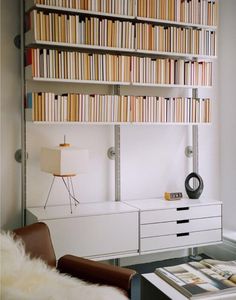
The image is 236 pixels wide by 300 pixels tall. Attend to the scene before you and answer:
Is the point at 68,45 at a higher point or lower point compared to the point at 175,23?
lower

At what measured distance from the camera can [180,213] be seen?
3559mm

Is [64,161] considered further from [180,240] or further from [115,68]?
[180,240]

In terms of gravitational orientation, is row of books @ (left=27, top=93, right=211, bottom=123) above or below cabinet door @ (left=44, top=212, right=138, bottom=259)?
above

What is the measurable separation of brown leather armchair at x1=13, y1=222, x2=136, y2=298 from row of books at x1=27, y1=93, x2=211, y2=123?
0.98m

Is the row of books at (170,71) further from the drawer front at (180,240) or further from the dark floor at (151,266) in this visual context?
the dark floor at (151,266)

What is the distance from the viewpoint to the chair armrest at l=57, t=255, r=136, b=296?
2299 millimetres

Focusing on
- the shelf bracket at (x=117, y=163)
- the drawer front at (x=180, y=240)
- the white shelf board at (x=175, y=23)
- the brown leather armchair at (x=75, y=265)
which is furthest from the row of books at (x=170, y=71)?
the brown leather armchair at (x=75, y=265)

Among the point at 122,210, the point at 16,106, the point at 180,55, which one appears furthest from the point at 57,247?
the point at 180,55

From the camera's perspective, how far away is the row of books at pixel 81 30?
10.3ft

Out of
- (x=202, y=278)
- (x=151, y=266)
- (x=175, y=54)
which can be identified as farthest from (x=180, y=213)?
(x=175, y=54)

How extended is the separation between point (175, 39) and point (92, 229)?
179cm

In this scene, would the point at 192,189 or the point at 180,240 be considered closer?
the point at 180,240

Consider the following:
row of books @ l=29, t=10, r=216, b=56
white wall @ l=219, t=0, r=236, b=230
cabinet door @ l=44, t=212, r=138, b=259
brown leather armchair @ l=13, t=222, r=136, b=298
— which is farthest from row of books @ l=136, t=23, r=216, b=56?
brown leather armchair @ l=13, t=222, r=136, b=298

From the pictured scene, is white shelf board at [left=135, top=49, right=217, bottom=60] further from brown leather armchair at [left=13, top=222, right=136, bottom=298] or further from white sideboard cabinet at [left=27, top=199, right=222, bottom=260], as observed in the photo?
brown leather armchair at [left=13, top=222, right=136, bottom=298]
